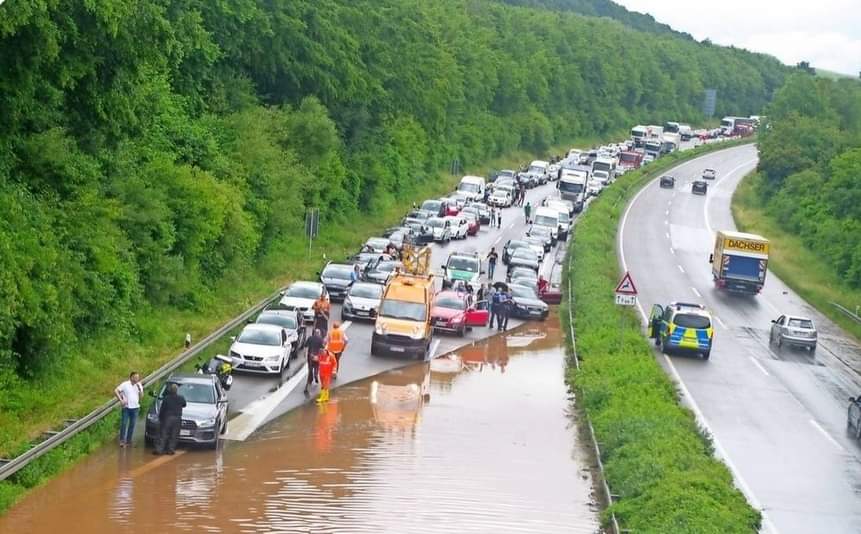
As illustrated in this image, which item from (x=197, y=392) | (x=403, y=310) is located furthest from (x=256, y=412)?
(x=403, y=310)

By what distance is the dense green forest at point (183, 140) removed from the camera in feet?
87.1

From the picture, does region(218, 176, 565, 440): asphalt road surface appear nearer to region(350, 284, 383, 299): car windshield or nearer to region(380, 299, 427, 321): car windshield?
region(350, 284, 383, 299): car windshield

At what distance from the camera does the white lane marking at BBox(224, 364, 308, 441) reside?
26.7 m

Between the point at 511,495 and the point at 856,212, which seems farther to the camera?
the point at 856,212

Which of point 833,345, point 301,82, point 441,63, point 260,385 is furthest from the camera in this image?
point 441,63

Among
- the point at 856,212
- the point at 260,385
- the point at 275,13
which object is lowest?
the point at 260,385

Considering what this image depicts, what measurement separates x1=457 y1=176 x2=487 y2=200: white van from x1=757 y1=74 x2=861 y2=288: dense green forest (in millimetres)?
20947

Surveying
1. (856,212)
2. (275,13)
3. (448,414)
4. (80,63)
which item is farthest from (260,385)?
(856,212)

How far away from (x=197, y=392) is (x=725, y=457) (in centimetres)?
1133

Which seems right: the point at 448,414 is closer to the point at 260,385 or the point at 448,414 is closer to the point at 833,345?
the point at 260,385

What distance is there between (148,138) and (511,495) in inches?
892

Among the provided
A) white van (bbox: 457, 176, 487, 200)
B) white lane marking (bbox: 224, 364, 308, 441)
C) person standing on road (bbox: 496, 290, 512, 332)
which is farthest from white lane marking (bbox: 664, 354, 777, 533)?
white van (bbox: 457, 176, 487, 200)

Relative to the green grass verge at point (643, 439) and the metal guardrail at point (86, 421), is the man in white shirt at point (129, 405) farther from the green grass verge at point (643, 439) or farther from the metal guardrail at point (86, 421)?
the green grass verge at point (643, 439)

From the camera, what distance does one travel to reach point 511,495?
22.7 meters
